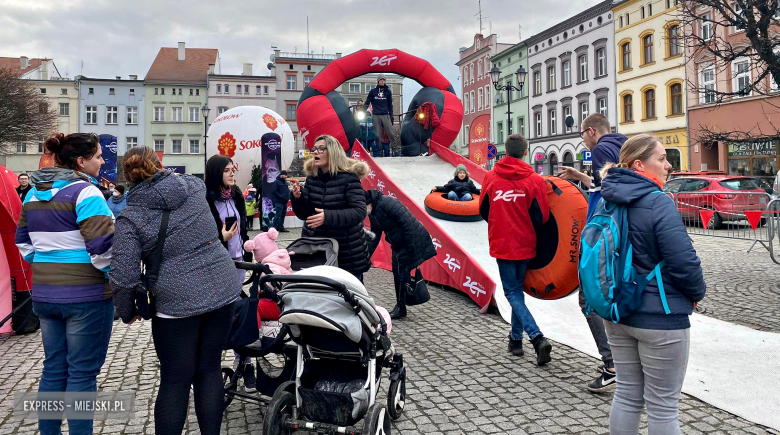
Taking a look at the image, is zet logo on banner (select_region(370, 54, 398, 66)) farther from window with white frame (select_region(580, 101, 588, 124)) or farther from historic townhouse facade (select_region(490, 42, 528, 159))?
historic townhouse facade (select_region(490, 42, 528, 159))

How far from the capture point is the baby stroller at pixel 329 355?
311cm

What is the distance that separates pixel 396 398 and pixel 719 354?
316cm

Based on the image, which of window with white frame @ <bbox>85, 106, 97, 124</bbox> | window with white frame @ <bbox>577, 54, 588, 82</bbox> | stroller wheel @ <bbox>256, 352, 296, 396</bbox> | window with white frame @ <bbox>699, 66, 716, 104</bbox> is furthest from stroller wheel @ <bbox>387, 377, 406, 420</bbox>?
window with white frame @ <bbox>85, 106, 97, 124</bbox>

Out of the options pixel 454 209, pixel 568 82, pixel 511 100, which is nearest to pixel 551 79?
pixel 568 82

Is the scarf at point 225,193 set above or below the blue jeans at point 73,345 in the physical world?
above

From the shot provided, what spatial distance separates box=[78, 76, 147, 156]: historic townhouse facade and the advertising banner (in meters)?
47.3

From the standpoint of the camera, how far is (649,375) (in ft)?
8.89

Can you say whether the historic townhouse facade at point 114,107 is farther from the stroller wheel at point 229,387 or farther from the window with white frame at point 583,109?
the stroller wheel at point 229,387

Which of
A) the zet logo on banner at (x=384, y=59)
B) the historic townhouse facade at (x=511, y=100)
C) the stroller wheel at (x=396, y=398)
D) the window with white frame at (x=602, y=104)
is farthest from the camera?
the historic townhouse facade at (x=511, y=100)

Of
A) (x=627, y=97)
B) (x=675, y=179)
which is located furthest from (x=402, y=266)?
(x=627, y=97)

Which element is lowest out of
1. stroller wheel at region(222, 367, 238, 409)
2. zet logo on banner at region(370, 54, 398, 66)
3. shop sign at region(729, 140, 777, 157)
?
stroller wheel at region(222, 367, 238, 409)

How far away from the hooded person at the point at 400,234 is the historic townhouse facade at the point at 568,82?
102ft

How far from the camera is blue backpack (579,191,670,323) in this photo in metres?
2.67

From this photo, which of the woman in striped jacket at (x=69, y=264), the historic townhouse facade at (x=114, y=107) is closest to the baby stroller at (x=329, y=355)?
the woman in striped jacket at (x=69, y=264)
